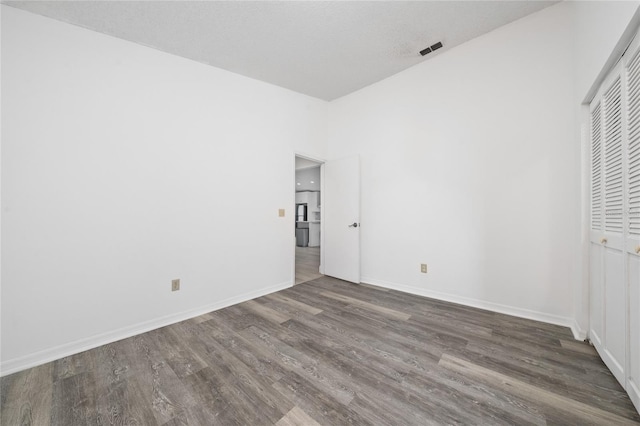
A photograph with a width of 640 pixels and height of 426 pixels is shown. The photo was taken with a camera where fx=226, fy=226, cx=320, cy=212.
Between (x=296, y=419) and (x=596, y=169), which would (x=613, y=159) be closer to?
(x=596, y=169)

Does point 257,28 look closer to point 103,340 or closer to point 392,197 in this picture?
point 392,197

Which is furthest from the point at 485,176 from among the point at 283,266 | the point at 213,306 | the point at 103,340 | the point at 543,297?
the point at 103,340

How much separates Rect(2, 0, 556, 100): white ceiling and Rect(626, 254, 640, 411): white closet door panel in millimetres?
2343

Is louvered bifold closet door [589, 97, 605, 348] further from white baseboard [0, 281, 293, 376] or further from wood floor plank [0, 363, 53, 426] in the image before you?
wood floor plank [0, 363, 53, 426]

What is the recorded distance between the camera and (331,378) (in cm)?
148

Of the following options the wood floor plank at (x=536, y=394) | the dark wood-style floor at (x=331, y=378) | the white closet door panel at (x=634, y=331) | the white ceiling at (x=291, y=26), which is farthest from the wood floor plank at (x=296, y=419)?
the white ceiling at (x=291, y=26)

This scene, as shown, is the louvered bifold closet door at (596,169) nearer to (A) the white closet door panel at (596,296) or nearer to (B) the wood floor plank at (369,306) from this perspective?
(A) the white closet door panel at (596,296)

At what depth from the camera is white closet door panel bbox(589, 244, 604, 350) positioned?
1619 mm

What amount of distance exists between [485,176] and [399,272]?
155cm

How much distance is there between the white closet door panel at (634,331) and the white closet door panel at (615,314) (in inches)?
2.1

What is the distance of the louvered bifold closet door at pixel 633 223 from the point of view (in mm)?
1199

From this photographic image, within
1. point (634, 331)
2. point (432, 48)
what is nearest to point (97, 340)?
point (634, 331)

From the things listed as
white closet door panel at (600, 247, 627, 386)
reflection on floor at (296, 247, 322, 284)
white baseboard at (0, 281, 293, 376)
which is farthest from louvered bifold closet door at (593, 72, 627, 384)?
white baseboard at (0, 281, 293, 376)

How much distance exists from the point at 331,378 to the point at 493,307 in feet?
6.55
